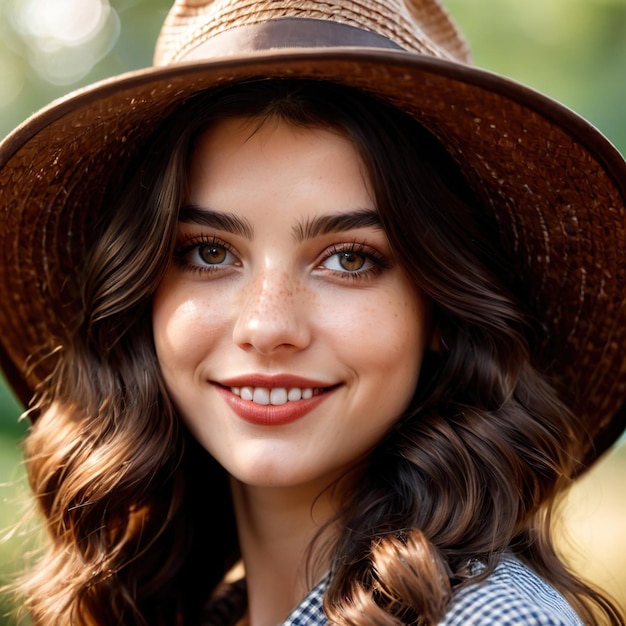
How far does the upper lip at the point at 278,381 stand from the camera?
1.88 metres

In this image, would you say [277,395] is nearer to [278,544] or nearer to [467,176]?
[278,544]

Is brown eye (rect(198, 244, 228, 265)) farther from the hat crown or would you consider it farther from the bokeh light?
the bokeh light

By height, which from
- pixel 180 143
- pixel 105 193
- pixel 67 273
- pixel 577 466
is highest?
pixel 180 143

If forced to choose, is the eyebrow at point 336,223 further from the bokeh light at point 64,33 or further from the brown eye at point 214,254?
the bokeh light at point 64,33

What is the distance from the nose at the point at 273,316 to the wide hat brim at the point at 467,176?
399 millimetres

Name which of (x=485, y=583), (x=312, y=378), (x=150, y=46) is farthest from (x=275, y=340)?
(x=150, y=46)

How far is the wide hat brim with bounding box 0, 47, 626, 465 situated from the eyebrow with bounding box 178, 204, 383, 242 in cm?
23

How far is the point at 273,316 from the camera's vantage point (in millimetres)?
1812

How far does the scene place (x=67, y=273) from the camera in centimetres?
236

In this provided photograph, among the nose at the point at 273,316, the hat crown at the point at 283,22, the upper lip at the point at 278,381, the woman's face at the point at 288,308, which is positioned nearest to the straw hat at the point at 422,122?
the hat crown at the point at 283,22

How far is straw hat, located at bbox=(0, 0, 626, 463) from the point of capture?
67.6 inches

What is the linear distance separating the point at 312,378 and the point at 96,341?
61 cm

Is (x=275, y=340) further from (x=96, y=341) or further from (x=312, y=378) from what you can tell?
(x=96, y=341)

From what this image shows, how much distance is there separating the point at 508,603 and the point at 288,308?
2.20 ft
